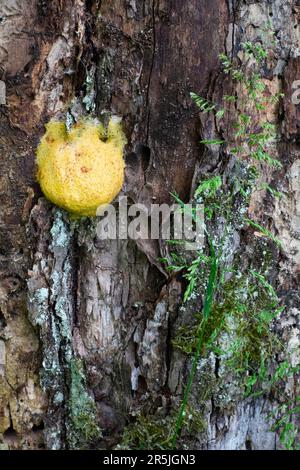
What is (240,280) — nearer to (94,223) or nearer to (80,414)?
(94,223)

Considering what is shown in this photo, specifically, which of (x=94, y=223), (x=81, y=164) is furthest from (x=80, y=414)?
(x=81, y=164)

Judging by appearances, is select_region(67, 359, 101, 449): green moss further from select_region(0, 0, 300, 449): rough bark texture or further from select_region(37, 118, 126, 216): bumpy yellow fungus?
select_region(37, 118, 126, 216): bumpy yellow fungus

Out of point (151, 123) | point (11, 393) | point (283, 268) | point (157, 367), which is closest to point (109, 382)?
point (157, 367)

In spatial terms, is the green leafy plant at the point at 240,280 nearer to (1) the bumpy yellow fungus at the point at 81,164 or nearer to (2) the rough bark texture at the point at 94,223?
(2) the rough bark texture at the point at 94,223

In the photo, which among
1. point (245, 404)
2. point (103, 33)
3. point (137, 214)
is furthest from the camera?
point (245, 404)

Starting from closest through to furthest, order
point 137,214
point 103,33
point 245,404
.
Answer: point 103,33
point 137,214
point 245,404

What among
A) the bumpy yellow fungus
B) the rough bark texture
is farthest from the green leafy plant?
the bumpy yellow fungus

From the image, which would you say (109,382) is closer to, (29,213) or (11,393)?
(11,393)

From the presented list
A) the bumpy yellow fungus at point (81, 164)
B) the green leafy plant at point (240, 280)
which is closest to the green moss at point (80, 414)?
the green leafy plant at point (240, 280)
